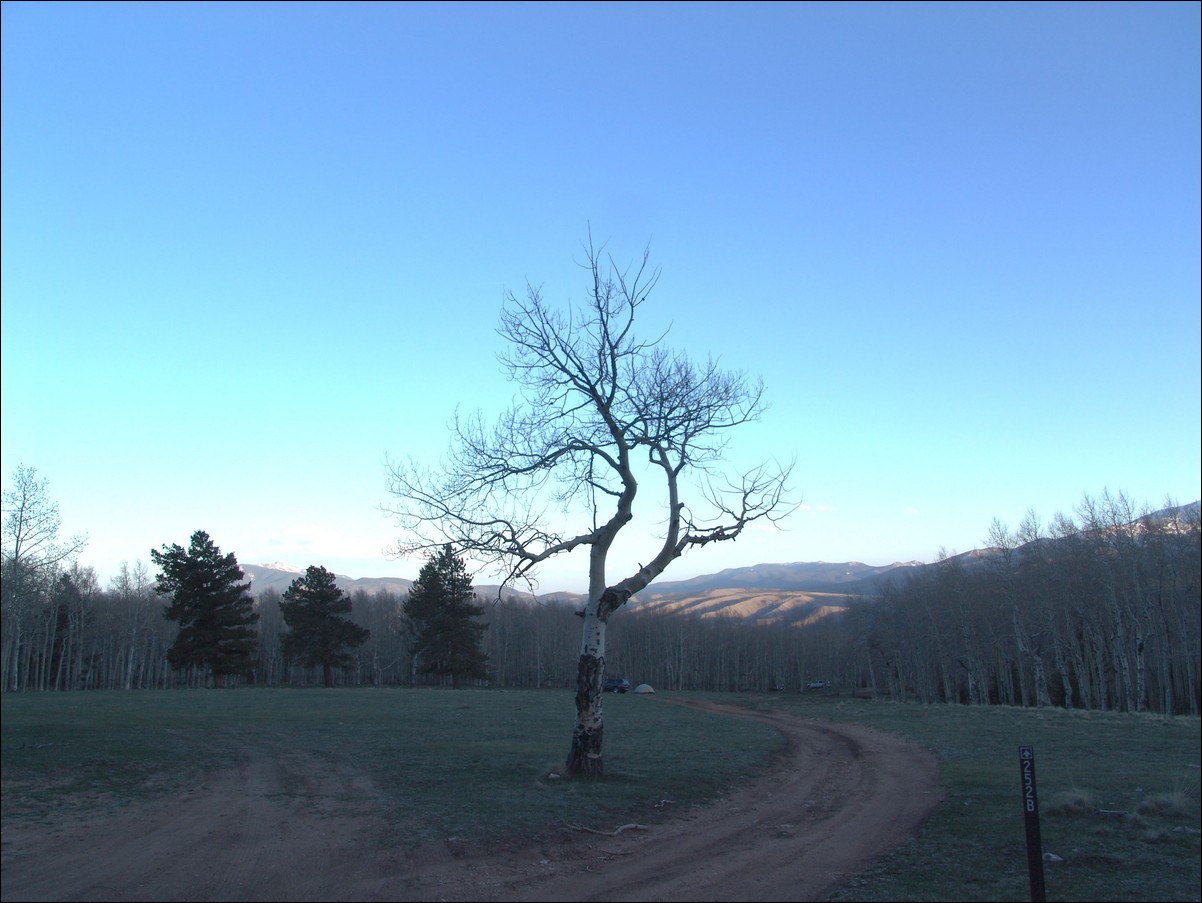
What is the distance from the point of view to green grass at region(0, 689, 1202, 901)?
8625 millimetres

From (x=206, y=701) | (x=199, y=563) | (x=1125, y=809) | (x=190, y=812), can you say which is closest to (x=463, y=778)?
(x=190, y=812)

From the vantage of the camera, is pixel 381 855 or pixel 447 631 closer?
pixel 381 855

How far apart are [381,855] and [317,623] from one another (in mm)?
59365

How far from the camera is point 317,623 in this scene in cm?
6388

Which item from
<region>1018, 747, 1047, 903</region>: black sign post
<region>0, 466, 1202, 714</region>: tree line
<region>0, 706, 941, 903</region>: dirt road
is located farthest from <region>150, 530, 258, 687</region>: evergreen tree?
<region>1018, 747, 1047, 903</region>: black sign post

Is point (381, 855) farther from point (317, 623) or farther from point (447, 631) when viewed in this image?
point (317, 623)

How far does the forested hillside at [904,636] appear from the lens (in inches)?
623

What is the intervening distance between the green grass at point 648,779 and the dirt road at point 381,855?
0.55 m

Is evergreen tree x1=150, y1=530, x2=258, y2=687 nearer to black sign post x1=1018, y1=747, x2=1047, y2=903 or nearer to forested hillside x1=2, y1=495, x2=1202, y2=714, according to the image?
forested hillside x1=2, y1=495, x2=1202, y2=714

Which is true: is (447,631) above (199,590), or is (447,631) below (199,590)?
below

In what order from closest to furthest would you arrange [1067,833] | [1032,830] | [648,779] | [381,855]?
[1032,830] < [381,855] < [1067,833] < [648,779]

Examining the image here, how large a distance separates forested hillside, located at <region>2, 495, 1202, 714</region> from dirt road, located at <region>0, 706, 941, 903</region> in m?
3.34

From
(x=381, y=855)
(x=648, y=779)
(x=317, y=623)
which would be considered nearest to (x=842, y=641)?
(x=317, y=623)

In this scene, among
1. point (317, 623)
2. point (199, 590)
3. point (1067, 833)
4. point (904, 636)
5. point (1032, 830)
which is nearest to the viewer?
point (1032, 830)
